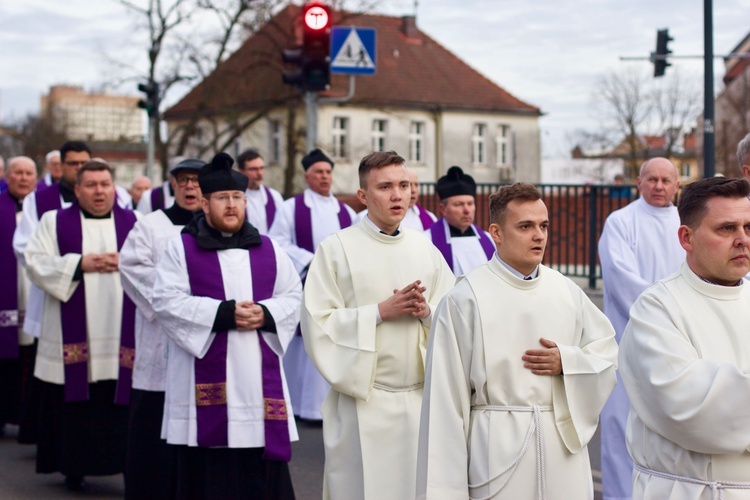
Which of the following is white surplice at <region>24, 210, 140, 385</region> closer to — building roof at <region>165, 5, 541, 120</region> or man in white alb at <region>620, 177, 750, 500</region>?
man in white alb at <region>620, 177, 750, 500</region>

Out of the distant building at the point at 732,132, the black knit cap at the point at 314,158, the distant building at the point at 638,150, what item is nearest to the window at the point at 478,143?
the distant building at the point at 638,150

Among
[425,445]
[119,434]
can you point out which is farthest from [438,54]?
[425,445]

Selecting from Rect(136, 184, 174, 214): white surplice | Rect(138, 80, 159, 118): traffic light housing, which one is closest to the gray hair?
Rect(136, 184, 174, 214): white surplice

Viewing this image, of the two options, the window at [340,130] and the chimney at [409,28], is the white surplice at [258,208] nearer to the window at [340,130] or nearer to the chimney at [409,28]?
the window at [340,130]

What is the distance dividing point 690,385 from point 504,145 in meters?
52.2

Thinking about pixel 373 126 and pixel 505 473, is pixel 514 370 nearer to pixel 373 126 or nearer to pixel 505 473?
pixel 505 473

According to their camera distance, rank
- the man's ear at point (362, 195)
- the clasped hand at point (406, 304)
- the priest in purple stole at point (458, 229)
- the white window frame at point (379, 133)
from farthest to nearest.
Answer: the white window frame at point (379, 133) → the priest in purple stole at point (458, 229) → the man's ear at point (362, 195) → the clasped hand at point (406, 304)

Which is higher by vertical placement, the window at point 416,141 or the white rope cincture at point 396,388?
the window at point 416,141

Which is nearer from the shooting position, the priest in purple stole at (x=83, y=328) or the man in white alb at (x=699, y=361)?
the man in white alb at (x=699, y=361)

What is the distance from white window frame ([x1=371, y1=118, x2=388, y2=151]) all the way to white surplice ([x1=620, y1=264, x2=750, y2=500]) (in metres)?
46.8

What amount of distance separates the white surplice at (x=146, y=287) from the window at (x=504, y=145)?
48.3 metres

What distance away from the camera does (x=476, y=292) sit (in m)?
4.87

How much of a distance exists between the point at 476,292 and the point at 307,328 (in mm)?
1293

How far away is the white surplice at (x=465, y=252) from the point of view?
340 inches
